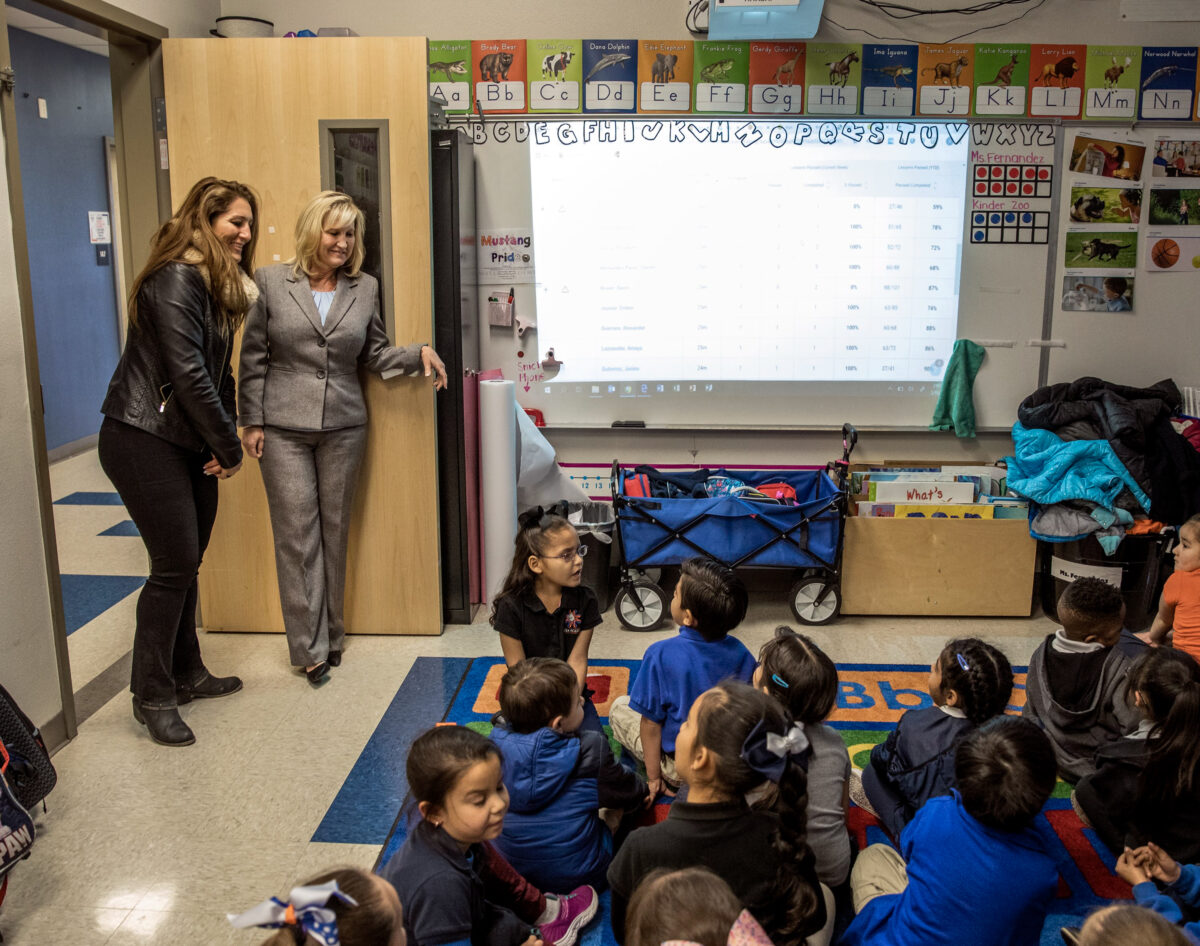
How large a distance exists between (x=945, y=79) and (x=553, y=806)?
3.32 meters

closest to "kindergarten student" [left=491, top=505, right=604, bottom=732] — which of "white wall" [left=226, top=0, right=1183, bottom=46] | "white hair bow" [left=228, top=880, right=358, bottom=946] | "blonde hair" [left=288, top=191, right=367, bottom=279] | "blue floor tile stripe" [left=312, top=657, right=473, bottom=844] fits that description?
"blue floor tile stripe" [left=312, top=657, right=473, bottom=844]

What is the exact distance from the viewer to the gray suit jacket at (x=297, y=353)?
3.22m

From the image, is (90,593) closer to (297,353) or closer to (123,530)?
(123,530)

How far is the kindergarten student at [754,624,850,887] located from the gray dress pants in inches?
72.2

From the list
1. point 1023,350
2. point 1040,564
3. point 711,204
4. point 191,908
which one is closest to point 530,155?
point 711,204

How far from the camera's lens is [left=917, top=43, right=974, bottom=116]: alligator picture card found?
3975 millimetres

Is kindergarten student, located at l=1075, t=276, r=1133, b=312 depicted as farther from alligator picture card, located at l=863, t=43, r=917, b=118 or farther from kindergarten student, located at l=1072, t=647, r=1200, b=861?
kindergarten student, located at l=1072, t=647, r=1200, b=861

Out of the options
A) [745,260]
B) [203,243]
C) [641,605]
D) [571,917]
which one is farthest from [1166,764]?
[203,243]

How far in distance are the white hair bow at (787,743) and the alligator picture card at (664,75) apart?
301 centimetres

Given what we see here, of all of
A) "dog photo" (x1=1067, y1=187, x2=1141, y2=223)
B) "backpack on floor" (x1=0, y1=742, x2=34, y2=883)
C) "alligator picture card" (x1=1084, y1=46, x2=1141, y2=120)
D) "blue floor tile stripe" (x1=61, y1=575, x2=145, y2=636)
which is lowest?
"blue floor tile stripe" (x1=61, y1=575, x2=145, y2=636)

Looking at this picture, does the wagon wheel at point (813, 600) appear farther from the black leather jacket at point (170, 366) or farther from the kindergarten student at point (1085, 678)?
the black leather jacket at point (170, 366)

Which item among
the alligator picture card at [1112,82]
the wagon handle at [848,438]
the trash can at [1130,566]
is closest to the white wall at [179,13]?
the wagon handle at [848,438]

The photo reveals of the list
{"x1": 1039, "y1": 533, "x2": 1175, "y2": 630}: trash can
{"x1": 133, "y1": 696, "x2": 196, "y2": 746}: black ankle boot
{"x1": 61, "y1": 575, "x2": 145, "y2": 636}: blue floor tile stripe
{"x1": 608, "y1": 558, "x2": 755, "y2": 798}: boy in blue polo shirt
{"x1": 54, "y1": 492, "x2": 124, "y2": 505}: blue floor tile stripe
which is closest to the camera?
{"x1": 608, "y1": 558, "x2": 755, "y2": 798}: boy in blue polo shirt

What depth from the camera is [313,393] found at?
3270mm
